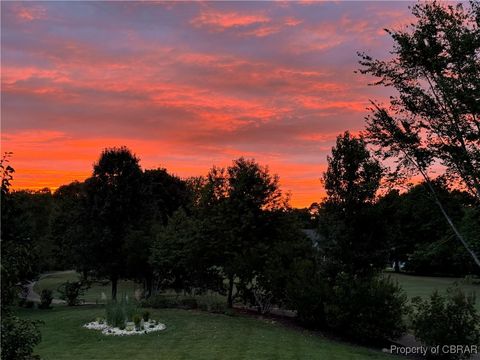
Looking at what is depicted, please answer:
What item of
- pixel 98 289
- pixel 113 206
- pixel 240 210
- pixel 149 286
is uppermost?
pixel 113 206

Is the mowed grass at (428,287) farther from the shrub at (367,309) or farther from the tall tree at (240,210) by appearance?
the shrub at (367,309)

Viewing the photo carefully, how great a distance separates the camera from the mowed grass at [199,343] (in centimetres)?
1421

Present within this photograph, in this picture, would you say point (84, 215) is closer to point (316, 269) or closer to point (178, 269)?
point (178, 269)

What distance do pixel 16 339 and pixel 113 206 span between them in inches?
1025

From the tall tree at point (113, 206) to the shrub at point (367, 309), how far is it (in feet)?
55.7

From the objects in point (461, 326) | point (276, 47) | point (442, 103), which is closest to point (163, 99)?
point (276, 47)

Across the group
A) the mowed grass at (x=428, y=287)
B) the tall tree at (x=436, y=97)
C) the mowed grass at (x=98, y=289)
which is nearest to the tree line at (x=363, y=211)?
the tall tree at (x=436, y=97)

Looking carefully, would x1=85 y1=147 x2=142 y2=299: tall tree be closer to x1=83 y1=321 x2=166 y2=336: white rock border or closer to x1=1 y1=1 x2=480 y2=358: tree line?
x1=1 y1=1 x2=480 y2=358: tree line

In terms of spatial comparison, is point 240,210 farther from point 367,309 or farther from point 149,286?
point 149,286

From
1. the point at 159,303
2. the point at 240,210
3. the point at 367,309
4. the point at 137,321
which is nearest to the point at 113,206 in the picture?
the point at 159,303

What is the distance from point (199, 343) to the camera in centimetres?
1564

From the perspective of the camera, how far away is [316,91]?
2380cm

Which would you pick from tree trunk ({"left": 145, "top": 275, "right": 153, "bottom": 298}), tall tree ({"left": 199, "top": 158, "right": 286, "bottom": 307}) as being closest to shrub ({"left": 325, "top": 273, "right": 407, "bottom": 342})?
tall tree ({"left": 199, "top": 158, "right": 286, "bottom": 307})

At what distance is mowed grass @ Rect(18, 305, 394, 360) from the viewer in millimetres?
14211
